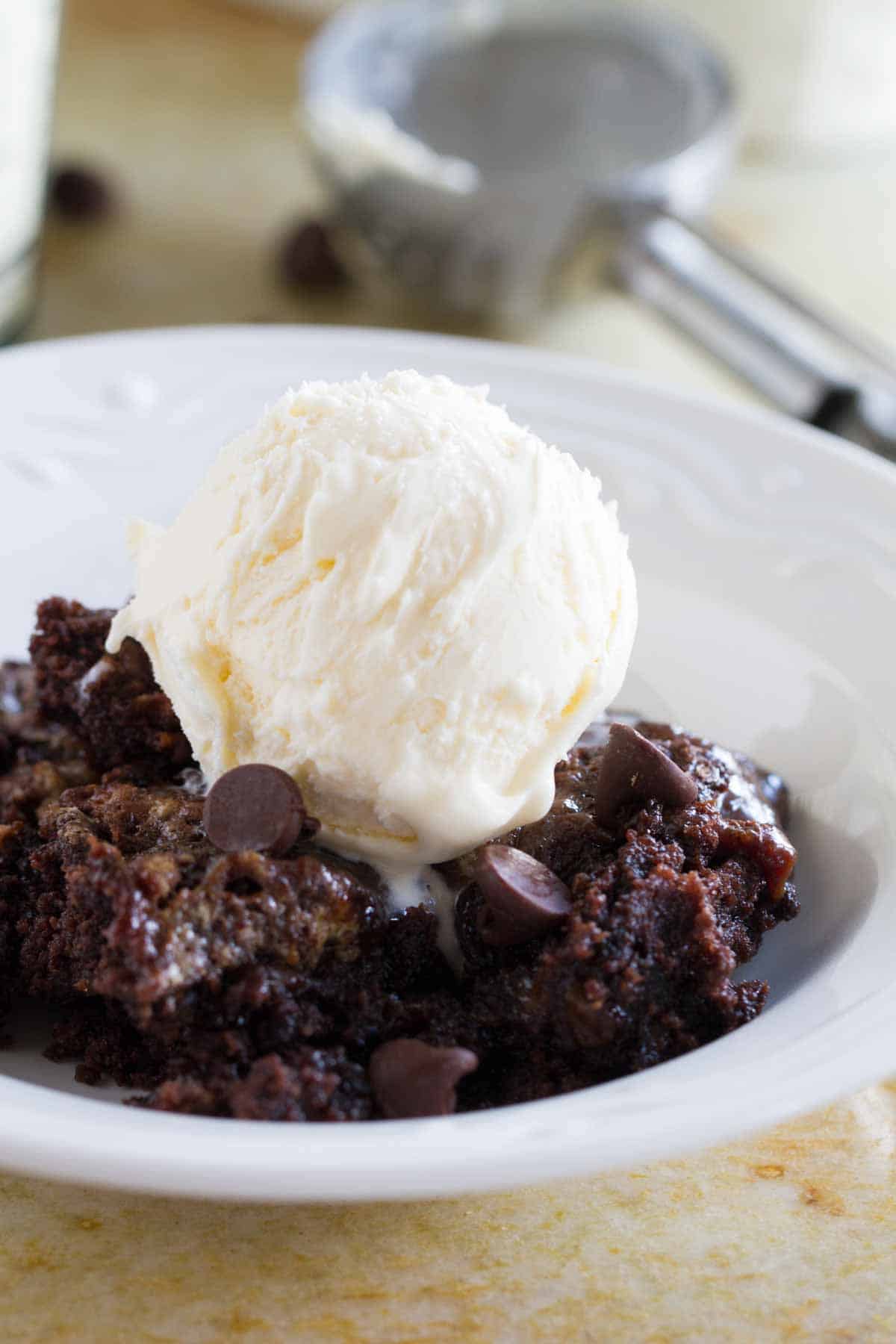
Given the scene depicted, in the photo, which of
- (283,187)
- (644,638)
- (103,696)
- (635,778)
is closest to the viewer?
(635,778)

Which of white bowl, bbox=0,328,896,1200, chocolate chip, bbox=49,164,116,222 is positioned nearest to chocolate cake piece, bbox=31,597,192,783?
white bowl, bbox=0,328,896,1200

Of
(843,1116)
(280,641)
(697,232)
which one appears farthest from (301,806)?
(697,232)

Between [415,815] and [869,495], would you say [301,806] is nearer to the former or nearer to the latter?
[415,815]

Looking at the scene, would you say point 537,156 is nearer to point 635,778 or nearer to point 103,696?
point 103,696

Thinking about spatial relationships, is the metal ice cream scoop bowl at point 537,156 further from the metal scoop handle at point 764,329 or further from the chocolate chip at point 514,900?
the chocolate chip at point 514,900

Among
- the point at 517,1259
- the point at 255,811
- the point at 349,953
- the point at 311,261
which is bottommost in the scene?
the point at 311,261

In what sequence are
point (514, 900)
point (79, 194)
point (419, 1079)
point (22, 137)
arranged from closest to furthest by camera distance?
point (419, 1079) → point (514, 900) → point (22, 137) → point (79, 194)

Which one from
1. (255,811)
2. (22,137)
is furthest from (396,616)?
(22,137)
